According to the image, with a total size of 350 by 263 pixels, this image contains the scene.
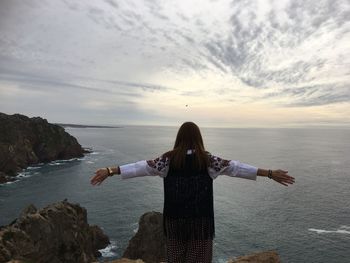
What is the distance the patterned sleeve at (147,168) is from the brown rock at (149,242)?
39.3 metres

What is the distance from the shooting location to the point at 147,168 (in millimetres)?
5863

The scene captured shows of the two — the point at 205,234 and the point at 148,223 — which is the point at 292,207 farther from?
the point at 205,234

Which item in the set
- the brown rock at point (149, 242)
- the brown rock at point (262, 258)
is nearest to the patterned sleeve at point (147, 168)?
the brown rock at point (262, 258)

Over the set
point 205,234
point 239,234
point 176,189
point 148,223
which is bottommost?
point 239,234

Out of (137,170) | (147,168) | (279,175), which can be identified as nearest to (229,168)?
(279,175)

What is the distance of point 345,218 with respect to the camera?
65.9 metres

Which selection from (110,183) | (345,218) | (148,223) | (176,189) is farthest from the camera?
(110,183)

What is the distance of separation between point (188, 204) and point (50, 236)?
106 feet

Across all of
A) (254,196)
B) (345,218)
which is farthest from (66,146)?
(345,218)

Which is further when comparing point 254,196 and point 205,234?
point 254,196

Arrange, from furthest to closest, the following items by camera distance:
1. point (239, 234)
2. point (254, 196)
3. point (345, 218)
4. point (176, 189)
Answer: point (254, 196), point (345, 218), point (239, 234), point (176, 189)

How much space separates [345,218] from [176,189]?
69.9 metres

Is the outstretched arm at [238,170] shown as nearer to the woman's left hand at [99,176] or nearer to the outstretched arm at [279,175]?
the outstretched arm at [279,175]

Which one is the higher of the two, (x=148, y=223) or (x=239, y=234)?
(x=148, y=223)
